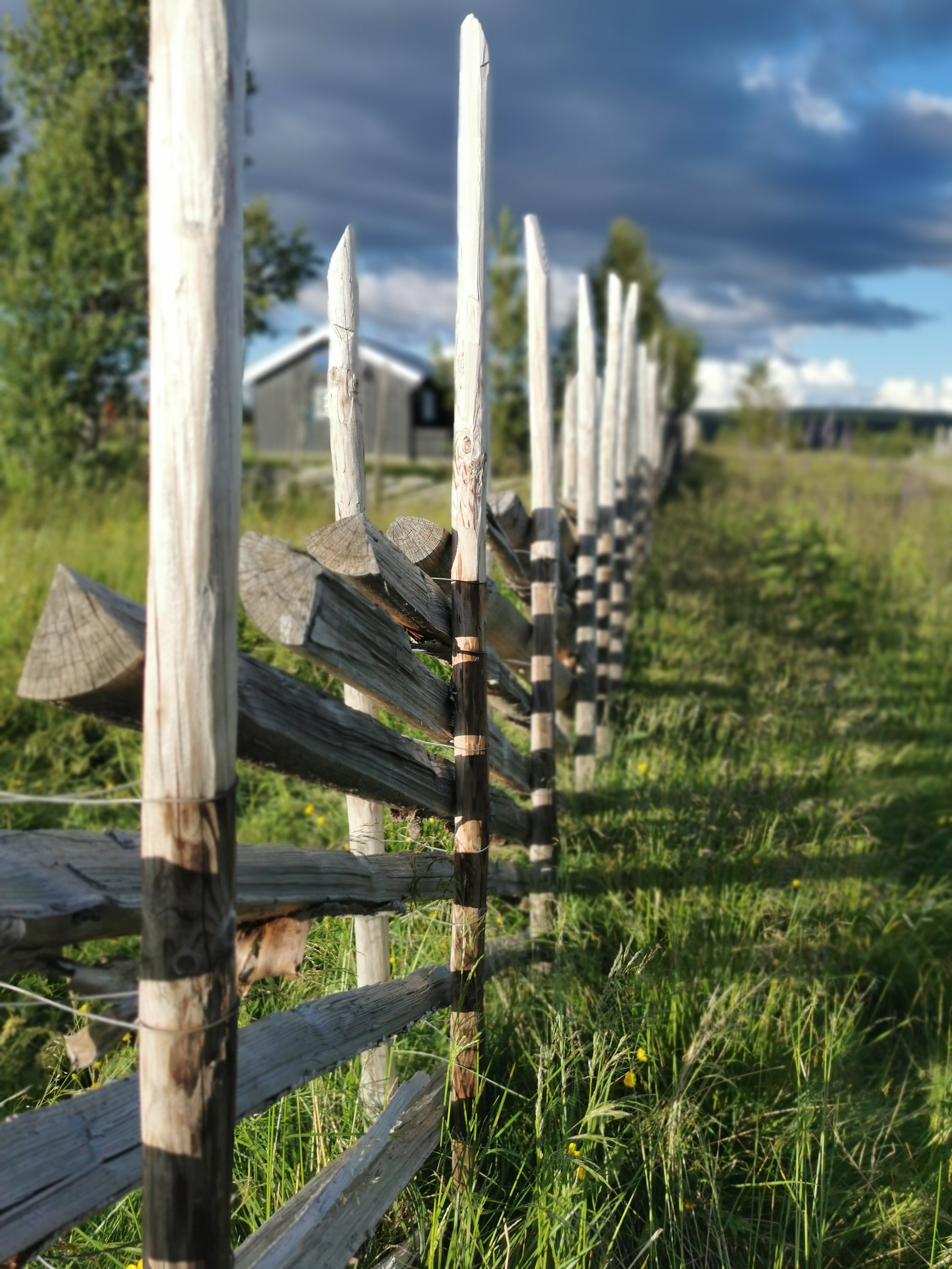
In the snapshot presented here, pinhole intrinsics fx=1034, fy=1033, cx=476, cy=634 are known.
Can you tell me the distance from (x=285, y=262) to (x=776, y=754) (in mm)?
14023

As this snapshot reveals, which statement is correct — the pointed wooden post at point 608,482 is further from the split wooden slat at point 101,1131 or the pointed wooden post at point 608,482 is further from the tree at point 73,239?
the tree at point 73,239

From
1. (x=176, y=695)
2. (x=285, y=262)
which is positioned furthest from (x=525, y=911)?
(x=285, y=262)

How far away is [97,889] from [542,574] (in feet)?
7.76

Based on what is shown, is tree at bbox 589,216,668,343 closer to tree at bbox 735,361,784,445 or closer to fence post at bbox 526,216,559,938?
tree at bbox 735,361,784,445

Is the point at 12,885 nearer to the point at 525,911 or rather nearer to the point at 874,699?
the point at 525,911

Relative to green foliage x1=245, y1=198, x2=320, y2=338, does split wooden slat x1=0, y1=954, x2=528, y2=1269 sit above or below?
below

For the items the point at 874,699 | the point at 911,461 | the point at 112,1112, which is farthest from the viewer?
the point at 911,461

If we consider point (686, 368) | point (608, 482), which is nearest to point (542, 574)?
point (608, 482)

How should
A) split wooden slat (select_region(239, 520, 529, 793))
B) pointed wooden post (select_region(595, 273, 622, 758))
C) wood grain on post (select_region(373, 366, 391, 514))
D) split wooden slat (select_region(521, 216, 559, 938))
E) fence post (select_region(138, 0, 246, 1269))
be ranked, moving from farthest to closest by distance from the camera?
1. wood grain on post (select_region(373, 366, 391, 514))
2. pointed wooden post (select_region(595, 273, 622, 758))
3. split wooden slat (select_region(521, 216, 559, 938))
4. split wooden slat (select_region(239, 520, 529, 793))
5. fence post (select_region(138, 0, 246, 1269))

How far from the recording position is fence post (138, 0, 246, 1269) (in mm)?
1277

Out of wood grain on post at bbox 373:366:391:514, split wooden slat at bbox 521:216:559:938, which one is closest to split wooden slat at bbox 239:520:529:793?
split wooden slat at bbox 521:216:559:938

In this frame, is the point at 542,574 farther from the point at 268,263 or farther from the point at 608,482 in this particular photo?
the point at 268,263

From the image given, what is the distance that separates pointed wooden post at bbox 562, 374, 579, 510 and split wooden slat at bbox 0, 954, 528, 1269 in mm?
3399

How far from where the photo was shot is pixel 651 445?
11.2 metres
